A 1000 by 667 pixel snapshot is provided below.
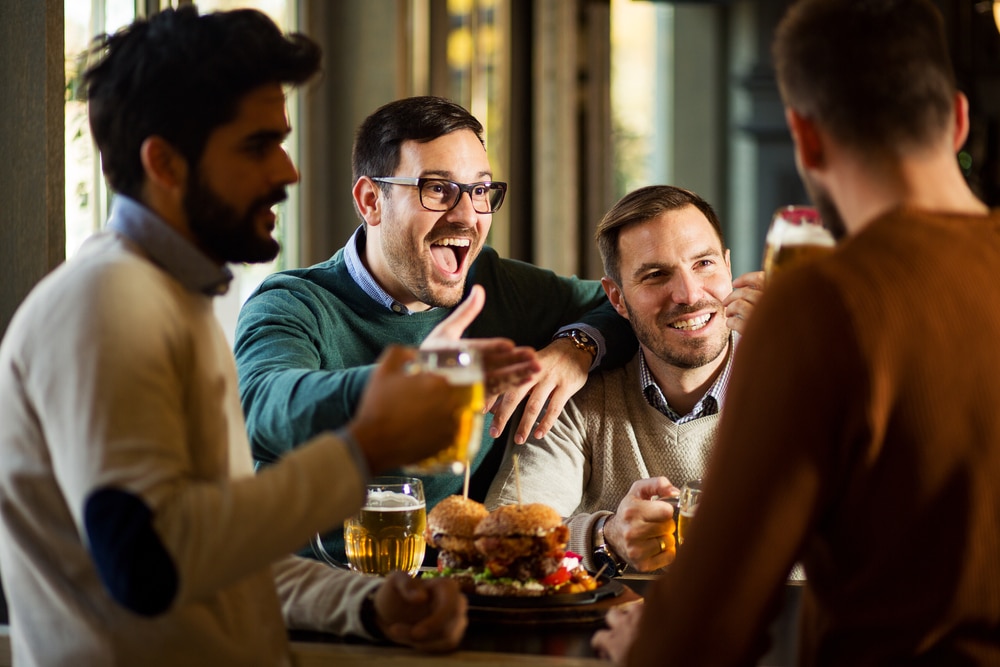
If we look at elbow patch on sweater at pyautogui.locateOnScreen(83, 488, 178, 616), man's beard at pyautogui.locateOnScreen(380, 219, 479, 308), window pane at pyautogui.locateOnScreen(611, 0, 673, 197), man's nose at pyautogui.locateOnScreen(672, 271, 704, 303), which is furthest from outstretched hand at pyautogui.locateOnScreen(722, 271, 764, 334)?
window pane at pyautogui.locateOnScreen(611, 0, 673, 197)

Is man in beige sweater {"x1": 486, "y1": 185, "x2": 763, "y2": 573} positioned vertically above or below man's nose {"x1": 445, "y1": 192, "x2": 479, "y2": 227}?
below

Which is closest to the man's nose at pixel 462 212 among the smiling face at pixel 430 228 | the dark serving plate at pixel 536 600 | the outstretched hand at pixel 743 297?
the smiling face at pixel 430 228

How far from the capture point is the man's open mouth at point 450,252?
255 centimetres

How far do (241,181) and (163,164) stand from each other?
9 centimetres

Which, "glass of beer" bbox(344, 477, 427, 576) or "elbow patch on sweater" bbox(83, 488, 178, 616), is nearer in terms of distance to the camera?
"elbow patch on sweater" bbox(83, 488, 178, 616)

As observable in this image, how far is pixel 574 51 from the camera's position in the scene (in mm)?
5980

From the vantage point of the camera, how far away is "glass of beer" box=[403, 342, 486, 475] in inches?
50.5

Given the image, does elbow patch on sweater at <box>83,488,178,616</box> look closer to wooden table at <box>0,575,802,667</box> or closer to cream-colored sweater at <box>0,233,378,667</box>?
cream-colored sweater at <box>0,233,378,667</box>

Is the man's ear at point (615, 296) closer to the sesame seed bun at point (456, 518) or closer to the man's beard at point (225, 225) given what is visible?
the sesame seed bun at point (456, 518)

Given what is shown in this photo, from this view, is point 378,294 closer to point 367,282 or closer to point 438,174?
point 367,282

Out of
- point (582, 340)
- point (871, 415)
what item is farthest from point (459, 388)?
point (582, 340)

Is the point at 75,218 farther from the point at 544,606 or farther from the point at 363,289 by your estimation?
the point at 544,606

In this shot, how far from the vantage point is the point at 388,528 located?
1863 mm

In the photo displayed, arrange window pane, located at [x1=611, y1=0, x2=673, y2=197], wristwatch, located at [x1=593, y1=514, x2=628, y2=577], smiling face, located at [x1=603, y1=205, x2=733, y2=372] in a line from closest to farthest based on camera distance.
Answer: wristwatch, located at [x1=593, y1=514, x2=628, y2=577] → smiling face, located at [x1=603, y1=205, x2=733, y2=372] → window pane, located at [x1=611, y1=0, x2=673, y2=197]
